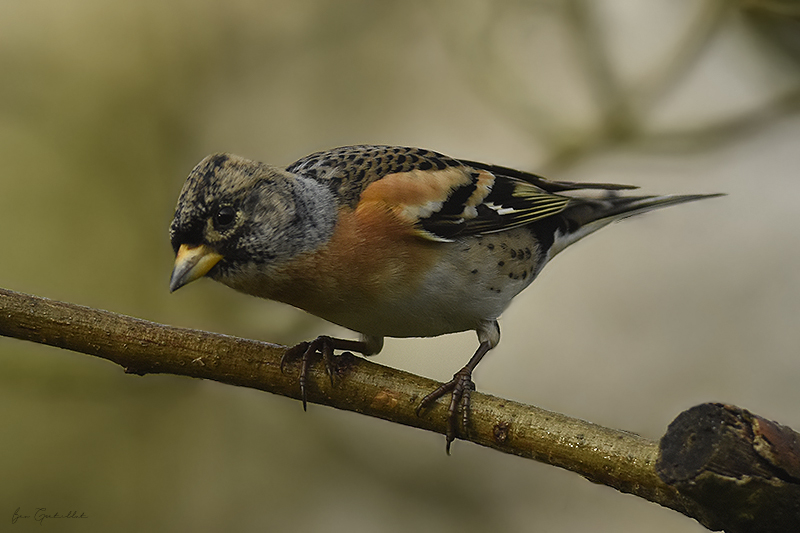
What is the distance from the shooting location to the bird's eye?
225 cm

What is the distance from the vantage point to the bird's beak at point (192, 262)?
212 centimetres

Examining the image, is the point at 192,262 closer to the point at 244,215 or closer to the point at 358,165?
the point at 244,215

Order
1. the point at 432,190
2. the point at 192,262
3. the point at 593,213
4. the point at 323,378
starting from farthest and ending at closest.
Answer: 1. the point at 593,213
2. the point at 432,190
3. the point at 323,378
4. the point at 192,262

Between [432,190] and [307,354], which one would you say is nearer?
[307,354]

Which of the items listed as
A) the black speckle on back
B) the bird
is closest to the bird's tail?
the bird

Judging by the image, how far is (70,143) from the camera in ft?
14.4

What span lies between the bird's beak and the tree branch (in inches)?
7.6

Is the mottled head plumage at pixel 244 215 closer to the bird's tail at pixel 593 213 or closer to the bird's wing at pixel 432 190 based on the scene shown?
the bird's wing at pixel 432 190

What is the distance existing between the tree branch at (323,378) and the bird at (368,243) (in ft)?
0.19

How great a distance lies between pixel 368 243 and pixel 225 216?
46 cm

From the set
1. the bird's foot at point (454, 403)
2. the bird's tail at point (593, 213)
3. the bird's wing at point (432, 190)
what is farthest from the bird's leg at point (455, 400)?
the bird's tail at point (593, 213)

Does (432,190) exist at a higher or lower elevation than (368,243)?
higher

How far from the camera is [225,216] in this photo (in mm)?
2262

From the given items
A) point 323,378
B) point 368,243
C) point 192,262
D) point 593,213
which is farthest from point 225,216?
point 593,213
